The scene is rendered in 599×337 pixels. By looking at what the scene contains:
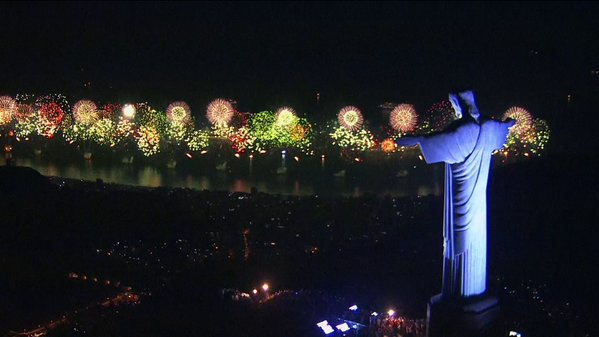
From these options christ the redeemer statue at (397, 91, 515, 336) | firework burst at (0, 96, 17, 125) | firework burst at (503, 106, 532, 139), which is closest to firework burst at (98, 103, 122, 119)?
firework burst at (0, 96, 17, 125)

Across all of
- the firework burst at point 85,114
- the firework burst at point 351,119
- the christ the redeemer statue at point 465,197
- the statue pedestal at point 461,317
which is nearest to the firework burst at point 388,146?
the firework burst at point 351,119

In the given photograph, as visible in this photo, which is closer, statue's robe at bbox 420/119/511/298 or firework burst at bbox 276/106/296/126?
statue's robe at bbox 420/119/511/298

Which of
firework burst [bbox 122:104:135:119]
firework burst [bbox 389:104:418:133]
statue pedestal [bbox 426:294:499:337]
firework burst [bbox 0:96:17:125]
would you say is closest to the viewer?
statue pedestal [bbox 426:294:499:337]

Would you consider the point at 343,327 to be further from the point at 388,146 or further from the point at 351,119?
the point at 351,119

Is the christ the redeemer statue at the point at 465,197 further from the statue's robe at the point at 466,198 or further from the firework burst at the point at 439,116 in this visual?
the firework burst at the point at 439,116

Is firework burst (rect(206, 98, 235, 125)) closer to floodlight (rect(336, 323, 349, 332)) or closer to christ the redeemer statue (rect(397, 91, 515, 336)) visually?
floodlight (rect(336, 323, 349, 332))

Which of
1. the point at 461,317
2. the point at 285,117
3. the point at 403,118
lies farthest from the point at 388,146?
the point at 461,317
